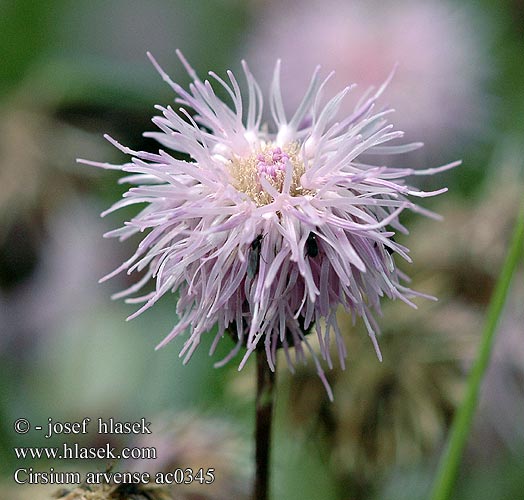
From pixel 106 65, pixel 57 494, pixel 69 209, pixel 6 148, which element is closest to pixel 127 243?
pixel 69 209

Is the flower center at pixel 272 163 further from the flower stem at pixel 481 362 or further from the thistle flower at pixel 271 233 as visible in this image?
the flower stem at pixel 481 362

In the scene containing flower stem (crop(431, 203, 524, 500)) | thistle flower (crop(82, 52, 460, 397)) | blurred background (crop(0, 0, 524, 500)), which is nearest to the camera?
thistle flower (crop(82, 52, 460, 397))

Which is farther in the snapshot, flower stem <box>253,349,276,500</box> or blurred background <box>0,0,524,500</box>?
blurred background <box>0,0,524,500</box>

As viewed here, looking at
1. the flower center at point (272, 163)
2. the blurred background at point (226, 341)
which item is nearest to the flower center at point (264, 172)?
the flower center at point (272, 163)

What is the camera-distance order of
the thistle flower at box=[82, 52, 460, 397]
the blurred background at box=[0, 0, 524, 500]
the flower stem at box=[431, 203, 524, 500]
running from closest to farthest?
the thistle flower at box=[82, 52, 460, 397]
the flower stem at box=[431, 203, 524, 500]
the blurred background at box=[0, 0, 524, 500]

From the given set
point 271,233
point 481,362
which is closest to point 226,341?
point 481,362

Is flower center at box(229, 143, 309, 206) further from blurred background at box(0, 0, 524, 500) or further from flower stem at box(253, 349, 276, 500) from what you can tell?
blurred background at box(0, 0, 524, 500)

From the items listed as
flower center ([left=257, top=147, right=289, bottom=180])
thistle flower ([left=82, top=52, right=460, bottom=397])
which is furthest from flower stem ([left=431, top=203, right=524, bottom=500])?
flower center ([left=257, top=147, right=289, bottom=180])
